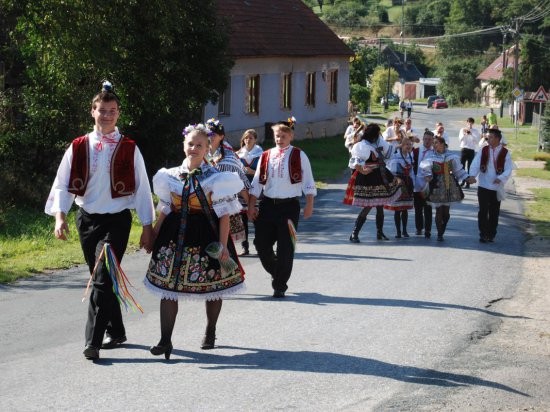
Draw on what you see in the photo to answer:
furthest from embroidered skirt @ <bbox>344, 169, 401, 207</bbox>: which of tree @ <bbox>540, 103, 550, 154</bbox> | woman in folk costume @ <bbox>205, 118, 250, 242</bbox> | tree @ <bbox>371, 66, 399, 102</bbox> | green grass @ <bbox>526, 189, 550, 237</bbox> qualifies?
tree @ <bbox>371, 66, 399, 102</bbox>

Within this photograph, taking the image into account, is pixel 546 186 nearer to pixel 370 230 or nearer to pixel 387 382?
pixel 370 230

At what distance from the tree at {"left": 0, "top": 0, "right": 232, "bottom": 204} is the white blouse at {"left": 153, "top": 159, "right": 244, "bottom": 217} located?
1004 cm

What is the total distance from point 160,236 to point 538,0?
128m

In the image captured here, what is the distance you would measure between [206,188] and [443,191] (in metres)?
9.24

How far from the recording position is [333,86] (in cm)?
5022

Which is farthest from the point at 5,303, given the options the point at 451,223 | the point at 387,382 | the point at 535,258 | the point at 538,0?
the point at 538,0

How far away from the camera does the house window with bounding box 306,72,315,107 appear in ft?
154

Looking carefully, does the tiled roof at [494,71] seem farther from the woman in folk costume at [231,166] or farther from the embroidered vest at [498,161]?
the woman in folk costume at [231,166]

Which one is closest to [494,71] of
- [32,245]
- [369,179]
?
[369,179]

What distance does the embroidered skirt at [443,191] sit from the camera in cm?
1652

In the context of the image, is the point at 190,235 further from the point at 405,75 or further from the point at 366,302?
the point at 405,75

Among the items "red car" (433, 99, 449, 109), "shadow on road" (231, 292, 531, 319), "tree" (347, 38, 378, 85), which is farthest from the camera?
"red car" (433, 99, 449, 109)

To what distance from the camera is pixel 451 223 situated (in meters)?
19.0

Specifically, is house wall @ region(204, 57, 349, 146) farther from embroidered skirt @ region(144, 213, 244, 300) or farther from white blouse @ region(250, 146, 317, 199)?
embroidered skirt @ region(144, 213, 244, 300)
